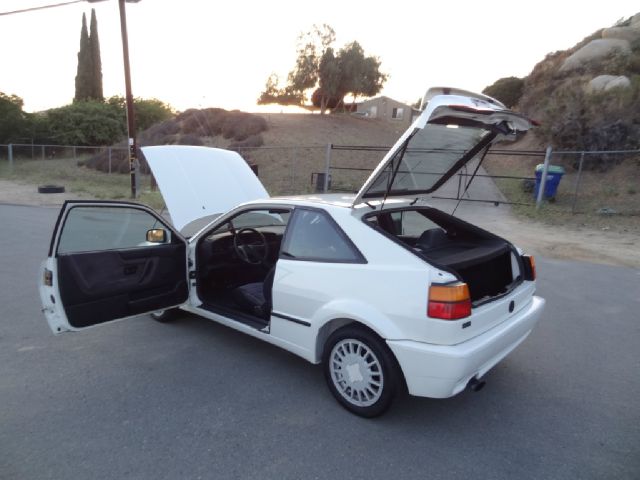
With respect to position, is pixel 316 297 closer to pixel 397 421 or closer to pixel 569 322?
pixel 397 421

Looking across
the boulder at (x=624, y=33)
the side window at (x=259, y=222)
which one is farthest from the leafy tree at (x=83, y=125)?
the boulder at (x=624, y=33)

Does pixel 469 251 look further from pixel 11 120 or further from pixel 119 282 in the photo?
pixel 11 120

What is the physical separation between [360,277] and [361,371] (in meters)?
0.66

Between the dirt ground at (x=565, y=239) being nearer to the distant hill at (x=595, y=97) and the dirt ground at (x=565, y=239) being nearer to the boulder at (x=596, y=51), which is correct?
the distant hill at (x=595, y=97)

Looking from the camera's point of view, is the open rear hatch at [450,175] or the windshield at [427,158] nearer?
the open rear hatch at [450,175]

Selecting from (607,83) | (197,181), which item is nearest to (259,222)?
(197,181)

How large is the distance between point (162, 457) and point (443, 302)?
1909mm

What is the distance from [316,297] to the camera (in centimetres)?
311

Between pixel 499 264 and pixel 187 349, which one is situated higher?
pixel 499 264

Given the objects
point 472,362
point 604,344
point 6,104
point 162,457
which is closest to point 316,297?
point 472,362

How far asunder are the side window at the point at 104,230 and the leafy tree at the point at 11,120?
82.7 feet

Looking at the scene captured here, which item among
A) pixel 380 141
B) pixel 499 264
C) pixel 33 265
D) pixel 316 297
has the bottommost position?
pixel 33 265

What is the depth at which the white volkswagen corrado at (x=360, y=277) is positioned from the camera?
2.68m

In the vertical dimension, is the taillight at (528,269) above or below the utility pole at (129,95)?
below
